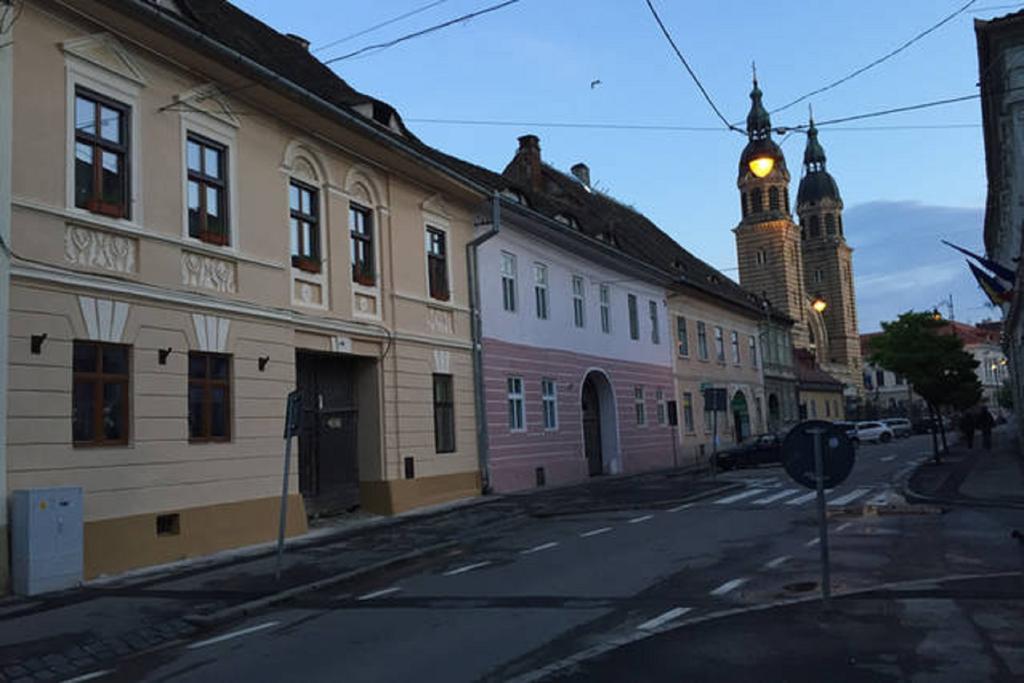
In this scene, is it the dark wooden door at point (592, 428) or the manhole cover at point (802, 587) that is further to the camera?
the dark wooden door at point (592, 428)

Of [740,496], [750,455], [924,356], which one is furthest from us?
[750,455]

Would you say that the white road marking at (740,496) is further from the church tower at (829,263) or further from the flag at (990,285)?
the church tower at (829,263)

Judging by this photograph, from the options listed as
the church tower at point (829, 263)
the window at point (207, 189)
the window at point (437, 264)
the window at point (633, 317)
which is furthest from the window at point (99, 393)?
the church tower at point (829, 263)

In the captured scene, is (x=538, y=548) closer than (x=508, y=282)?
Yes

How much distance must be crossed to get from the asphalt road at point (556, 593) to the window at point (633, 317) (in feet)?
59.3

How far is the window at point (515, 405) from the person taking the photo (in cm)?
2492

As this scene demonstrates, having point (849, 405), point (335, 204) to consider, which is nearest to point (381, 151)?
point (335, 204)

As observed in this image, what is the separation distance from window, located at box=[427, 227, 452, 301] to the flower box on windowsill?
175 inches

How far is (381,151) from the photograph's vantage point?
19.3 meters

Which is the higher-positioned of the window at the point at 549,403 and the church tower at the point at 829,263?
the church tower at the point at 829,263

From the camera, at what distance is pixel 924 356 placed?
30938mm

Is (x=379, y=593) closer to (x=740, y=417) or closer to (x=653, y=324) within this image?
(x=653, y=324)

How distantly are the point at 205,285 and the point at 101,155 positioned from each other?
2.56 meters

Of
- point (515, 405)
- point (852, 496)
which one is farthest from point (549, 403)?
point (852, 496)
